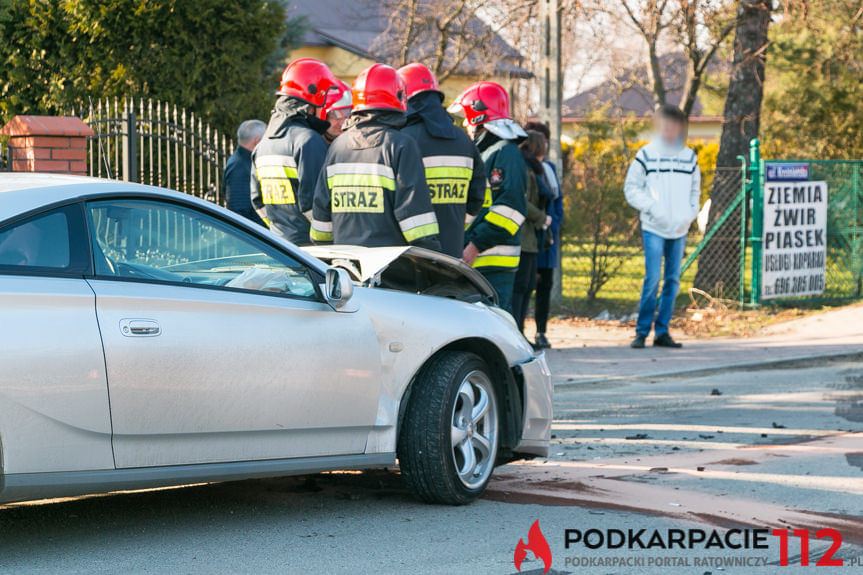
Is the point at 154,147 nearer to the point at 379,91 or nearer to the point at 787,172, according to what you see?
the point at 379,91

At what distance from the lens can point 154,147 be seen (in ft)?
34.6

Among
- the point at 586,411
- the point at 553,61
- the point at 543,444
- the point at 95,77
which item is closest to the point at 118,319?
the point at 543,444

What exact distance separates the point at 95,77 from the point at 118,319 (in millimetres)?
6754

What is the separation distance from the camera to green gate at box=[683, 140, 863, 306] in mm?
13703

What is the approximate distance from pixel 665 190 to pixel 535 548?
686 centimetres

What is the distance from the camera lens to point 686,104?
23656 millimetres

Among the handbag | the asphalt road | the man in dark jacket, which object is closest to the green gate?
the handbag

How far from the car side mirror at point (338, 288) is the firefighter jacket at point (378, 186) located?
1.29m

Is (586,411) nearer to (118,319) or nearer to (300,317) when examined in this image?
(300,317)

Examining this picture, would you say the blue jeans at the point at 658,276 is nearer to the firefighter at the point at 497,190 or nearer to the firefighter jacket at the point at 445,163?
the firefighter at the point at 497,190

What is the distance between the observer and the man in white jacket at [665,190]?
10852 mm

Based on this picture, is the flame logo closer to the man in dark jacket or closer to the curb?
the curb

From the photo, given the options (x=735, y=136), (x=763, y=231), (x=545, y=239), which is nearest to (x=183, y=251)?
(x=545, y=239)

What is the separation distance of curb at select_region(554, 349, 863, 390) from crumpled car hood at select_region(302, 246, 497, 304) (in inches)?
140
